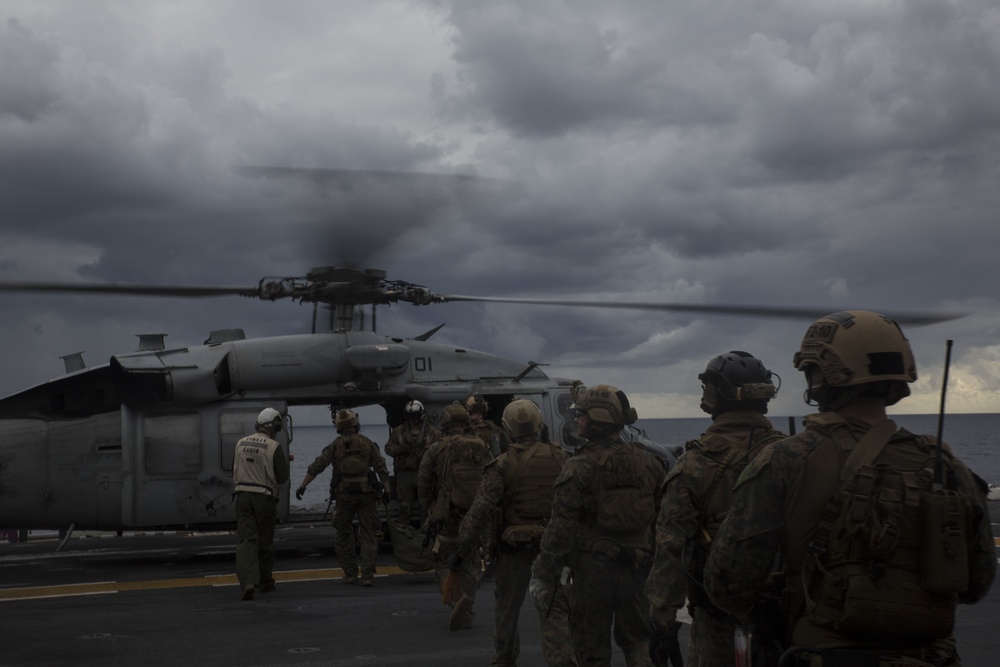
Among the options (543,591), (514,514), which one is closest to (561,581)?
(543,591)

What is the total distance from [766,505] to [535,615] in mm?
6285

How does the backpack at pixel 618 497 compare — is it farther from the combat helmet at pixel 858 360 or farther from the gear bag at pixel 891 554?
the gear bag at pixel 891 554

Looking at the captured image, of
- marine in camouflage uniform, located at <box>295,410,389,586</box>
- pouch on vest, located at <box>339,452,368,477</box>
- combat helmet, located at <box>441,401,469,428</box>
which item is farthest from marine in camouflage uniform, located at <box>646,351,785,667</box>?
pouch on vest, located at <box>339,452,368,477</box>

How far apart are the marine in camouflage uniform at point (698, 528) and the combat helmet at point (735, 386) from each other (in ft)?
0.05

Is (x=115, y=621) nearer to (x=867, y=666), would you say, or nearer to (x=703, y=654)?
(x=703, y=654)

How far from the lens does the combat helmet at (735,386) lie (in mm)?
4949

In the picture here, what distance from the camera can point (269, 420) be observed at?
10602 mm

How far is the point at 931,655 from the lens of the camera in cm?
307

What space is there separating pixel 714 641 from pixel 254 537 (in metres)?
6.85

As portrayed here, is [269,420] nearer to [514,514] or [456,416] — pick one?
[456,416]

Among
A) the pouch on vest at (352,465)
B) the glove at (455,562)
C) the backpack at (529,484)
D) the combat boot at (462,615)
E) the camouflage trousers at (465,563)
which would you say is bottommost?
the combat boot at (462,615)

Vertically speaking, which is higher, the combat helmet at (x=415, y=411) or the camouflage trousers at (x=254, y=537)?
the combat helmet at (x=415, y=411)

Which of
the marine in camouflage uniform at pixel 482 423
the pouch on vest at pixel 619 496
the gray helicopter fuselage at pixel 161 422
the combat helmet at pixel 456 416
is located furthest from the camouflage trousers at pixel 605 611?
the gray helicopter fuselage at pixel 161 422

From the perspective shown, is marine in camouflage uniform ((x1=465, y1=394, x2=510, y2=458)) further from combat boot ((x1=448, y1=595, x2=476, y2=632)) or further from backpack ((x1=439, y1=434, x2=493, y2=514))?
combat boot ((x1=448, y1=595, x2=476, y2=632))
